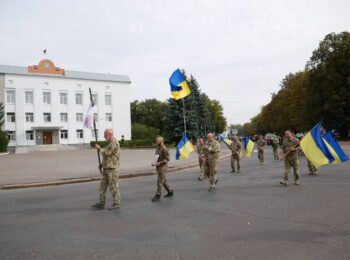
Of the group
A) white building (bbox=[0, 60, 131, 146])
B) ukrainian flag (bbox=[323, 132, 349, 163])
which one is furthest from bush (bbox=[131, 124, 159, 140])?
ukrainian flag (bbox=[323, 132, 349, 163])

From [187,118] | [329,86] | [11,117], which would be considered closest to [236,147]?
[329,86]

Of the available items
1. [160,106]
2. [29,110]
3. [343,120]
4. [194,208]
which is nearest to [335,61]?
[343,120]

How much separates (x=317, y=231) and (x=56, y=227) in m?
4.61

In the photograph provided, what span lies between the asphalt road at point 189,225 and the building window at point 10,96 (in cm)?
5165

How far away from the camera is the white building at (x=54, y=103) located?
183 ft

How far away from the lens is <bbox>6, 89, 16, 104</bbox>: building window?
55.3 meters

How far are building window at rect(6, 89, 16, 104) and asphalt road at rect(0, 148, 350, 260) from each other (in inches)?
2033

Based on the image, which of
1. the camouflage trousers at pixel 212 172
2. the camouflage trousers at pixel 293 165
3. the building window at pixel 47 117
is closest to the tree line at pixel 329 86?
the camouflage trousers at pixel 293 165

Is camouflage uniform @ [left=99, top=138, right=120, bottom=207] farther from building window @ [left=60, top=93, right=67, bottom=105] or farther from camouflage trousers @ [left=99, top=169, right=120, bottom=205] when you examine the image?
building window @ [left=60, top=93, right=67, bottom=105]

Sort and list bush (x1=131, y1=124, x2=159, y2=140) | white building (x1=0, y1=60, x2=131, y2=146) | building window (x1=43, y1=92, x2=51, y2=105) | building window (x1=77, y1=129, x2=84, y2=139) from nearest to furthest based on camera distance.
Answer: white building (x1=0, y1=60, x2=131, y2=146)
building window (x1=43, y1=92, x2=51, y2=105)
building window (x1=77, y1=129, x2=84, y2=139)
bush (x1=131, y1=124, x2=159, y2=140)

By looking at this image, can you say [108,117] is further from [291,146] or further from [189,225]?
[189,225]

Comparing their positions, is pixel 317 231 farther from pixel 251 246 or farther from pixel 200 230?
pixel 200 230

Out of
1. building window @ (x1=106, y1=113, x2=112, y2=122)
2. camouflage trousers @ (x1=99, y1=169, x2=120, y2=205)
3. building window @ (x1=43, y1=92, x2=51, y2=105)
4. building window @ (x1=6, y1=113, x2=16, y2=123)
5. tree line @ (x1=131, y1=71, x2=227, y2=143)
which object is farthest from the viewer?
building window @ (x1=106, y1=113, x2=112, y2=122)

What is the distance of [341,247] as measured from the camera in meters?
4.56
